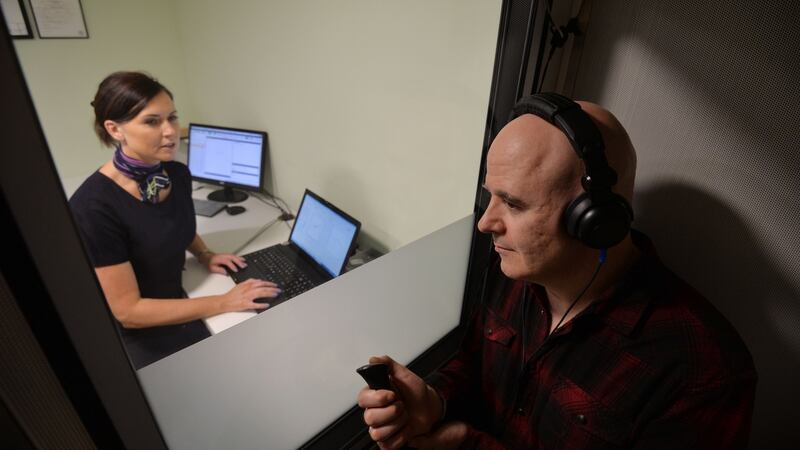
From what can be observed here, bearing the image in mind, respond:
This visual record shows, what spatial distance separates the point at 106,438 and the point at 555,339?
2.39 ft

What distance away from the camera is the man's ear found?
1189 mm

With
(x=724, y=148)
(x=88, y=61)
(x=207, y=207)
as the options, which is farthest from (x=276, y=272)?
(x=88, y=61)

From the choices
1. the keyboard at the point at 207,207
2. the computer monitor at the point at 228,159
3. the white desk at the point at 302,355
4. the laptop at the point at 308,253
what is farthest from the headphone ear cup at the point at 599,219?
the keyboard at the point at 207,207

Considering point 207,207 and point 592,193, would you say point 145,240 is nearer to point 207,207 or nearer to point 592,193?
point 207,207

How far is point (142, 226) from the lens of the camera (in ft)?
3.90

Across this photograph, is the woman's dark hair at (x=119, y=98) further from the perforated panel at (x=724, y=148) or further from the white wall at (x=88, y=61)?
the perforated panel at (x=724, y=148)

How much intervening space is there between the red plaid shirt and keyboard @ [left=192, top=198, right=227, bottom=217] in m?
1.70

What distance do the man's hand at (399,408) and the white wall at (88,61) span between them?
234 cm

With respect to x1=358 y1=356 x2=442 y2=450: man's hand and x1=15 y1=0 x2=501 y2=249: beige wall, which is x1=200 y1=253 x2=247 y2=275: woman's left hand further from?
x1=358 y1=356 x2=442 y2=450: man's hand

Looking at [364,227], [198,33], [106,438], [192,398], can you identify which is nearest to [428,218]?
[364,227]

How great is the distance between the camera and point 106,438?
443 mm

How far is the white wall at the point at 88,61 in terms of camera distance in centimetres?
193

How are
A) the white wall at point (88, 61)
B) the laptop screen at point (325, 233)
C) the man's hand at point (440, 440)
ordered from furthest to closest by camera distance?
the white wall at point (88, 61) → the laptop screen at point (325, 233) → the man's hand at point (440, 440)

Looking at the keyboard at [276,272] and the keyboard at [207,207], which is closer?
the keyboard at [276,272]
